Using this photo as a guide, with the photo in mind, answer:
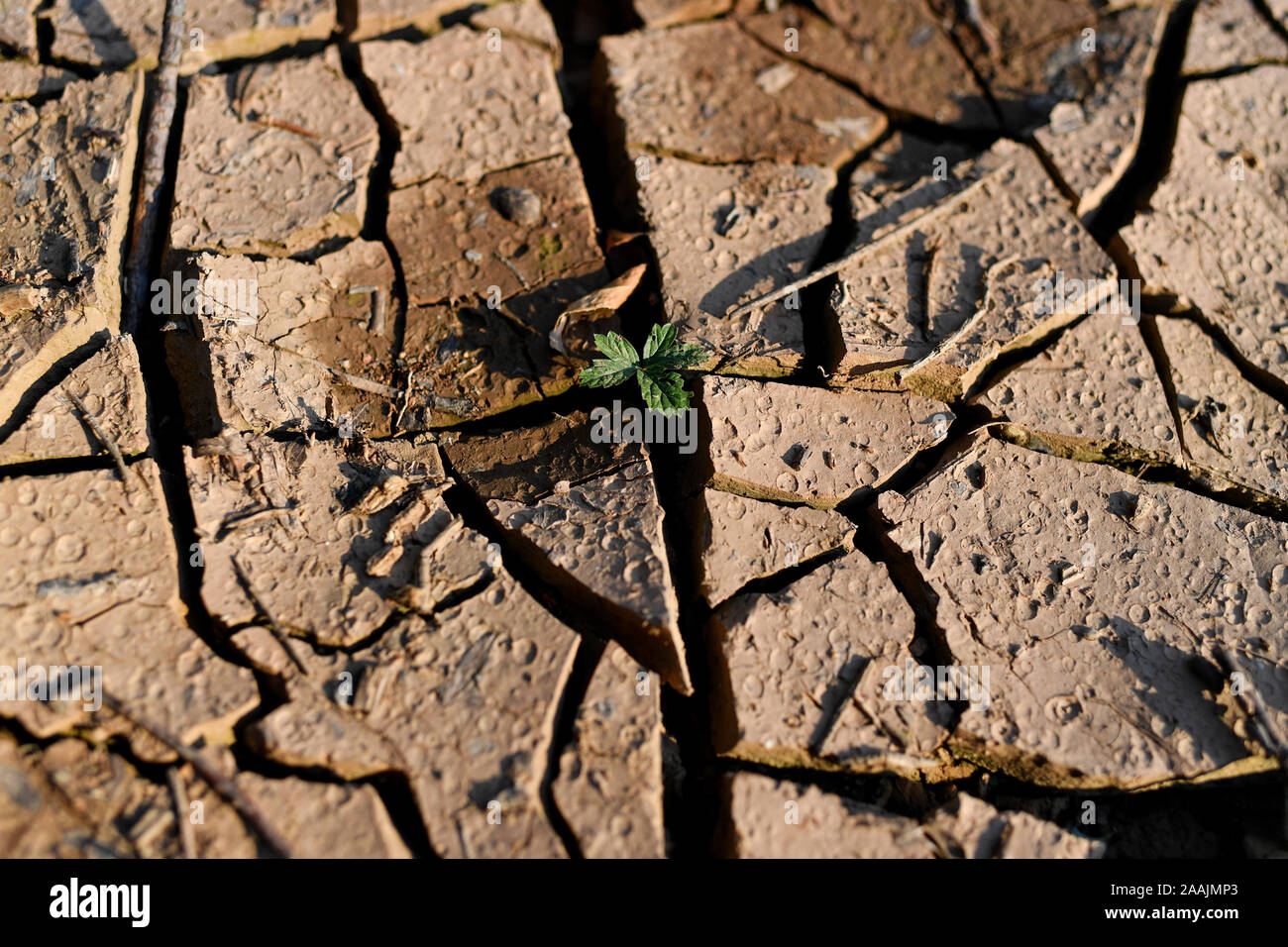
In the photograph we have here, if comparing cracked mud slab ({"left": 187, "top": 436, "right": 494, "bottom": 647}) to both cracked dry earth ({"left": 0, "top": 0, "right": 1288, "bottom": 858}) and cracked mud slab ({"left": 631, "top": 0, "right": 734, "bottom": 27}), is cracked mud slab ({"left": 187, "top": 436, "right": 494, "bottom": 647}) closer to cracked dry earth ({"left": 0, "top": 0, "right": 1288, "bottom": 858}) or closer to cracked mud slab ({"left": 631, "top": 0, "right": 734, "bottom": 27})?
cracked dry earth ({"left": 0, "top": 0, "right": 1288, "bottom": 858})

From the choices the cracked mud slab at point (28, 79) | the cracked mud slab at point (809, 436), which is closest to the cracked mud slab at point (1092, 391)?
the cracked mud slab at point (809, 436)

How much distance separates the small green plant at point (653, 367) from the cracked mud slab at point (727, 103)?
3.26 feet

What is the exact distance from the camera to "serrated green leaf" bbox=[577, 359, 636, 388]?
9.05ft

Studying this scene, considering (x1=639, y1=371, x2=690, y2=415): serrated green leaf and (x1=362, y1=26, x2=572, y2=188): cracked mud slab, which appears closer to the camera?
(x1=639, y1=371, x2=690, y2=415): serrated green leaf

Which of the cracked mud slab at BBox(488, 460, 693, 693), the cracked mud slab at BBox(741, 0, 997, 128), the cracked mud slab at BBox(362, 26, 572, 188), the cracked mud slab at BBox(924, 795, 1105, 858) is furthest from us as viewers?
the cracked mud slab at BBox(741, 0, 997, 128)

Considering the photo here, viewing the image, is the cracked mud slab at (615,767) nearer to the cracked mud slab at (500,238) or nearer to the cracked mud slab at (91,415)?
the cracked mud slab at (500,238)

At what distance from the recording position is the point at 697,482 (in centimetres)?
276

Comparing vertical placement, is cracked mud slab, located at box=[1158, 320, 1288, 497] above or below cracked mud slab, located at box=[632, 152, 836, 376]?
below

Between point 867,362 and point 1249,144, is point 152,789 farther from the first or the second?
point 1249,144

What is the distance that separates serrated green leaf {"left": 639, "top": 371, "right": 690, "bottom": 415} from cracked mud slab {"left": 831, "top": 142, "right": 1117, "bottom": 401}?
58cm

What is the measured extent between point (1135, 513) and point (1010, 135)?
177cm

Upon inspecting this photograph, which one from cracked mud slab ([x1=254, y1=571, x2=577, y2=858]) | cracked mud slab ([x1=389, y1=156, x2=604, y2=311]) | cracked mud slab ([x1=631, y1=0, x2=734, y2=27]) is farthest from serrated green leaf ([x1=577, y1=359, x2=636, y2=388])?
cracked mud slab ([x1=631, y1=0, x2=734, y2=27])

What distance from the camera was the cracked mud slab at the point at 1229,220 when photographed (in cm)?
323
